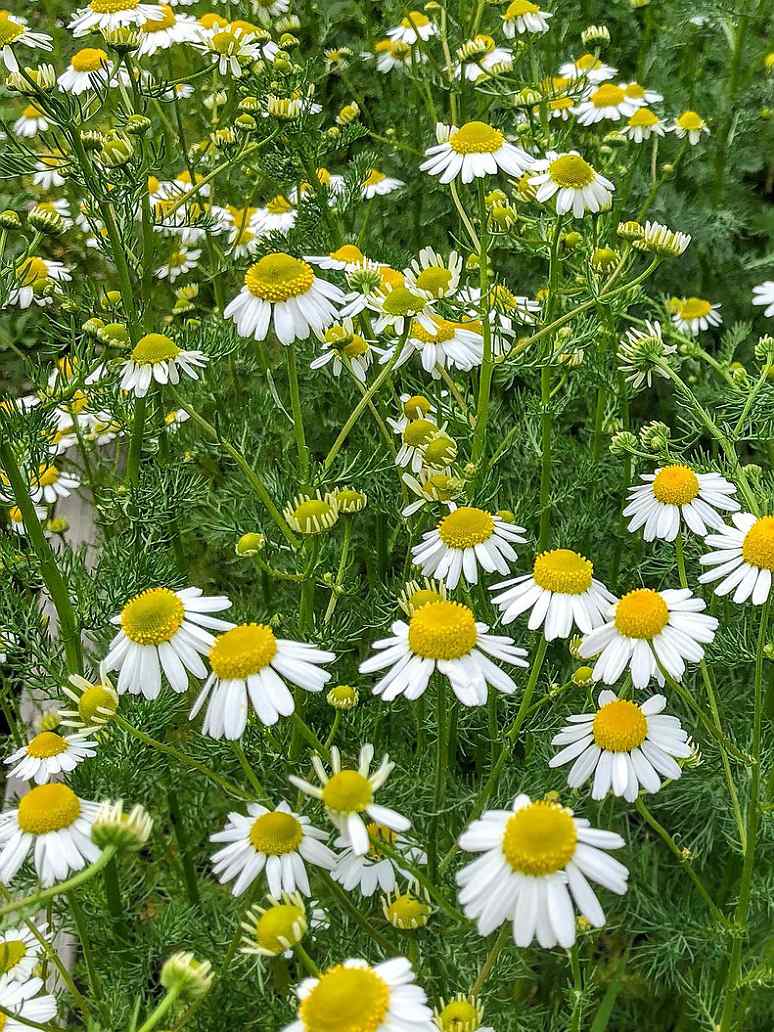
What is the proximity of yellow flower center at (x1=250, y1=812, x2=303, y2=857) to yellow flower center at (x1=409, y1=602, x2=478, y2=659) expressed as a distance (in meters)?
0.26

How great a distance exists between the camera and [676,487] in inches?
67.4

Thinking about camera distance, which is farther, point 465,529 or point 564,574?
point 465,529

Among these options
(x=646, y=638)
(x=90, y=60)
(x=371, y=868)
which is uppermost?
(x=90, y=60)

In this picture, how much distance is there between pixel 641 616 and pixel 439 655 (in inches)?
11.3

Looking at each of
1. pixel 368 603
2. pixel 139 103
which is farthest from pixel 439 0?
pixel 368 603

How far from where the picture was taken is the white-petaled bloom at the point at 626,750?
53.1 inches

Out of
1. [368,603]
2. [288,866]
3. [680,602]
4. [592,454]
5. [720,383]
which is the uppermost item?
[720,383]

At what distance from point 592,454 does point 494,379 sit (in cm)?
29

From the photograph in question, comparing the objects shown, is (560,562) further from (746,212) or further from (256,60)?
(746,212)

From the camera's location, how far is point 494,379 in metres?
2.12

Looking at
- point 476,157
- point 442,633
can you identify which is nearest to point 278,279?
point 476,157

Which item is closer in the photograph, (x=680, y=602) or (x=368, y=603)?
(x=680, y=602)

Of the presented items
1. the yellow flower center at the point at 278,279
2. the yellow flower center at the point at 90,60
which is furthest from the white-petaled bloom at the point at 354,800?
the yellow flower center at the point at 90,60

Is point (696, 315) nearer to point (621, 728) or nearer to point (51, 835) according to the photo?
point (621, 728)
